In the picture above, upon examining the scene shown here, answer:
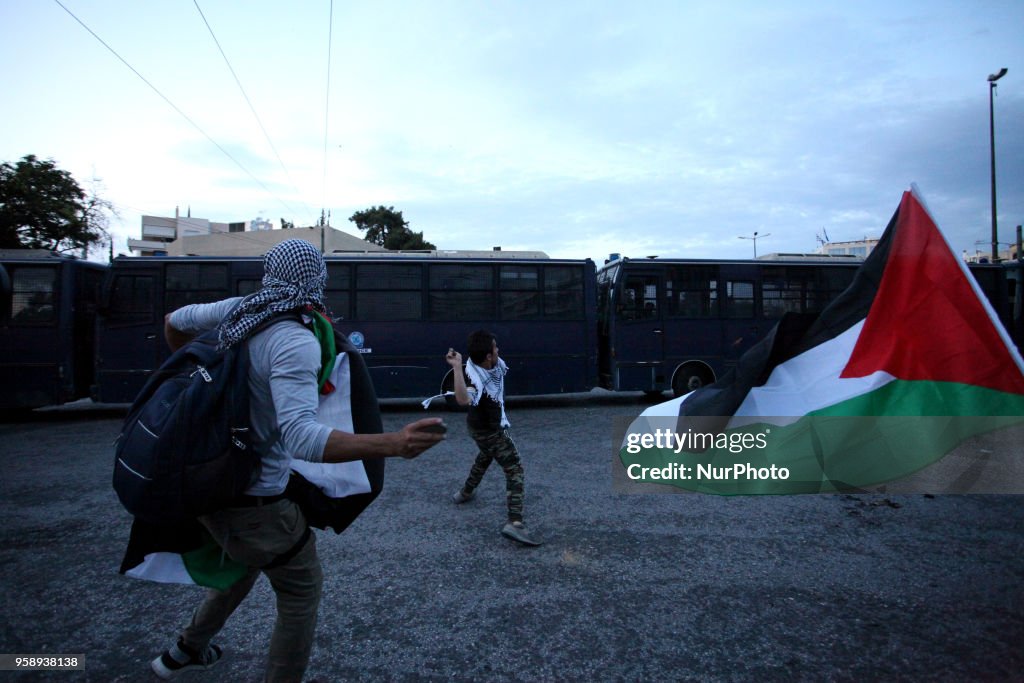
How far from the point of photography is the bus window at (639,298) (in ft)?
40.1

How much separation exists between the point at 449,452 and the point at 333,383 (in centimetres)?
575

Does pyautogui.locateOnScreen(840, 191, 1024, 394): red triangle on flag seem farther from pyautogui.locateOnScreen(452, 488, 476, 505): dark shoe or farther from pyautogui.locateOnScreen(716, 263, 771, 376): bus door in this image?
pyautogui.locateOnScreen(716, 263, 771, 376): bus door

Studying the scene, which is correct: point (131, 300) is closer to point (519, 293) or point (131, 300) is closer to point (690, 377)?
point (519, 293)

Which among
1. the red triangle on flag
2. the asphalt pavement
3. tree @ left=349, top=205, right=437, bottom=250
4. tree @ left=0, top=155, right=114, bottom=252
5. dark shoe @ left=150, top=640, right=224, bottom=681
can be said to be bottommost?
the asphalt pavement

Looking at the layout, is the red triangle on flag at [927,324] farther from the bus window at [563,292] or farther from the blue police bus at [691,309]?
the bus window at [563,292]

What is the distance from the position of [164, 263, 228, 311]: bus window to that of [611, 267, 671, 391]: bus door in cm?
773

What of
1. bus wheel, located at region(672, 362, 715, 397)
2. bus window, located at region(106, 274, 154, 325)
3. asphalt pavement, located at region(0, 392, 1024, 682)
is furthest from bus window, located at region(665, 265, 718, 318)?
bus window, located at region(106, 274, 154, 325)

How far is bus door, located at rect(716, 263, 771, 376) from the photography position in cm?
1251

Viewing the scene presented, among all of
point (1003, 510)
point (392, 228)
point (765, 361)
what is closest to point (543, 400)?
point (1003, 510)

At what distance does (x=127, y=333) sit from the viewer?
1110 centimetres

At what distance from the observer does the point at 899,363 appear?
3363 millimetres

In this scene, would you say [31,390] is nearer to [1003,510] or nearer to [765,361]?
[765,361]

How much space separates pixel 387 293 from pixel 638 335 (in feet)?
16.9

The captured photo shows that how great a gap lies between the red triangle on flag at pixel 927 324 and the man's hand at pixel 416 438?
2718mm
